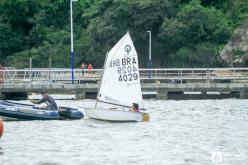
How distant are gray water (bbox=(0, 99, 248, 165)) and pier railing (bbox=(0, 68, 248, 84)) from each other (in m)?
16.0

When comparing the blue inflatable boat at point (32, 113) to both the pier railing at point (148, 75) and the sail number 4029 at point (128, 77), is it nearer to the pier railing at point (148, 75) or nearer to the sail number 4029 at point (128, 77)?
the sail number 4029 at point (128, 77)

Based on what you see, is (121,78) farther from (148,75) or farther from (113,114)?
(148,75)

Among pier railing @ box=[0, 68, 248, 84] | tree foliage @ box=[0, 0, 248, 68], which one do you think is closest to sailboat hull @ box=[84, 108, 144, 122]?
pier railing @ box=[0, 68, 248, 84]

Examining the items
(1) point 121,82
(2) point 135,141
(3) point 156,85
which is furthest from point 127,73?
(3) point 156,85

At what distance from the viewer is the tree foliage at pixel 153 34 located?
9444 centimetres

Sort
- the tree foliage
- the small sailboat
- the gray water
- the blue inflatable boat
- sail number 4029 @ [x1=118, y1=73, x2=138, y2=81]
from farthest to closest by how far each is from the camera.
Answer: the tree foliage, sail number 4029 @ [x1=118, y1=73, x2=138, y2=81], the small sailboat, the blue inflatable boat, the gray water

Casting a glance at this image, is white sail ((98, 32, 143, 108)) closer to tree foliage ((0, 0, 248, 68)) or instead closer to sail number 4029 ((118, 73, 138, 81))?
sail number 4029 ((118, 73, 138, 81))

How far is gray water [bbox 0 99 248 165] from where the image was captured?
1490 inches

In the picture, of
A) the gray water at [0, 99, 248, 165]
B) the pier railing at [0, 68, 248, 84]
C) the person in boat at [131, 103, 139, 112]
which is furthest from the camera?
the pier railing at [0, 68, 248, 84]

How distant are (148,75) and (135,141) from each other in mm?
40099

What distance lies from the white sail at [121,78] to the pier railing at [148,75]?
20.8 m

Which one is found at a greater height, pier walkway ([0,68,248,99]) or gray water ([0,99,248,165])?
pier walkway ([0,68,248,99])

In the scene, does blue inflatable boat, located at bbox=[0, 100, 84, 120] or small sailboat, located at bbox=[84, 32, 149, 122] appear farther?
small sailboat, located at bbox=[84, 32, 149, 122]

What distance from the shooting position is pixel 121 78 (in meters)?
54.7
